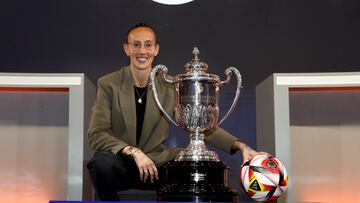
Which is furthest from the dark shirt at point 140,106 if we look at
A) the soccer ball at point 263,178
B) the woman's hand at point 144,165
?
the soccer ball at point 263,178

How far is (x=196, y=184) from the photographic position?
2.20 m

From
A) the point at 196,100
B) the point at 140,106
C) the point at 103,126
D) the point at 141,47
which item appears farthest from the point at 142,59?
the point at 196,100

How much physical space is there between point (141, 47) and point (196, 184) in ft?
2.72

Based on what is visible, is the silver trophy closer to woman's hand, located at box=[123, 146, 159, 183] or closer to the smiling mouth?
woman's hand, located at box=[123, 146, 159, 183]

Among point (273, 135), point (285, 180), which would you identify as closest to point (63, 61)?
point (273, 135)

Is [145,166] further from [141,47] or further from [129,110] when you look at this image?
[141,47]

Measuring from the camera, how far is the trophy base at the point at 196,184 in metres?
2.15

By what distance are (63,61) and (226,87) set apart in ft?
3.08

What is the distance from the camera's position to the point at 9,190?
328cm

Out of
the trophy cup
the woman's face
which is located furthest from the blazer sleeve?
the trophy cup

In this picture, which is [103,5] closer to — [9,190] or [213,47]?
[213,47]

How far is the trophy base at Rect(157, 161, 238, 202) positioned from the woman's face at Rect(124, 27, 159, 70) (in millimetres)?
676

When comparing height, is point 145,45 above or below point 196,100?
above

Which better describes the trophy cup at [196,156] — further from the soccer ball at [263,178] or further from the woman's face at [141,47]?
the woman's face at [141,47]
